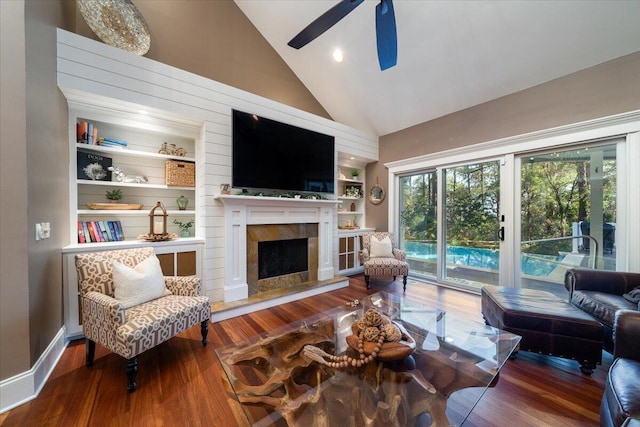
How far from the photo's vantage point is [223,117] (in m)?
2.96

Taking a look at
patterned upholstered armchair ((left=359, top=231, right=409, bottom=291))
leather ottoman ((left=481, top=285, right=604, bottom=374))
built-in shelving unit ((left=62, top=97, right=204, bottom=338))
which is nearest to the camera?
leather ottoman ((left=481, top=285, right=604, bottom=374))

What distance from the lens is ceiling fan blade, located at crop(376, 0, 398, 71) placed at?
190cm

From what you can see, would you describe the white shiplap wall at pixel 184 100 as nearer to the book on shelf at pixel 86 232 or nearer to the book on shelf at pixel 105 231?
the book on shelf at pixel 105 231

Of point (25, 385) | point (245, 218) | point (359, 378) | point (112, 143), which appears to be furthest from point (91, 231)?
point (359, 378)

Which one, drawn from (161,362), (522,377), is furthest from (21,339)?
(522,377)

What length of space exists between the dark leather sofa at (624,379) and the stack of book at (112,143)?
4.22 m

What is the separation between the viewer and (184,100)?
269 cm

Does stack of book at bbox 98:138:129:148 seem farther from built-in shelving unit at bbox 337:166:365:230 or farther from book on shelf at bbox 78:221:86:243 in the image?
built-in shelving unit at bbox 337:166:365:230

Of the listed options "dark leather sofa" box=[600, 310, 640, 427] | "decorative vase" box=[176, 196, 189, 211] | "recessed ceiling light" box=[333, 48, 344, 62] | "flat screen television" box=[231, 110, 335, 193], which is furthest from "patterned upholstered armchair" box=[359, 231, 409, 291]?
"recessed ceiling light" box=[333, 48, 344, 62]

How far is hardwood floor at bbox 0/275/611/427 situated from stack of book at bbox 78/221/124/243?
39.6 inches

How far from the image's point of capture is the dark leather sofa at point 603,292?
6.14ft

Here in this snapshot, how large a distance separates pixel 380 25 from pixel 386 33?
84mm

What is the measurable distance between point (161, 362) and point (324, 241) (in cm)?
252

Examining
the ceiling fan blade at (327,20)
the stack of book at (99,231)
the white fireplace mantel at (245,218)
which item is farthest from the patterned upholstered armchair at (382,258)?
the stack of book at (99,231)
